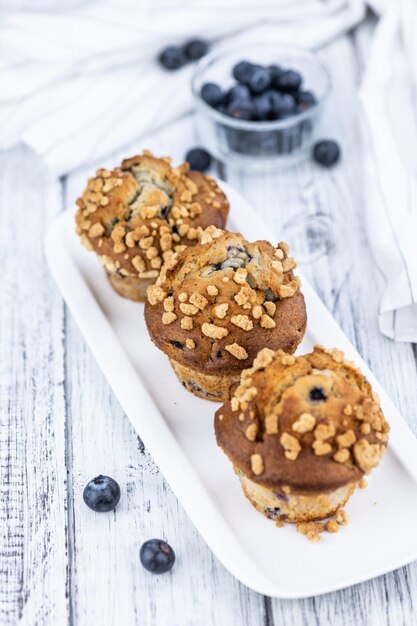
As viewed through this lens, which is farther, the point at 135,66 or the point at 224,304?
the point at 135,66

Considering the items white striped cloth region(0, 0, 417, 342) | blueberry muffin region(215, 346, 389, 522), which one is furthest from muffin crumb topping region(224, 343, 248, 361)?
Answer: white striped cloth region(0, 0, 417, 342)

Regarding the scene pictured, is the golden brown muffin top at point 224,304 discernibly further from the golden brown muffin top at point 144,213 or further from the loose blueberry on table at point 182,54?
Answer: the loose blueberry on table at point 182,54

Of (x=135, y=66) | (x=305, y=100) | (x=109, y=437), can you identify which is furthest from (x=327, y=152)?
(x=109, y=437)

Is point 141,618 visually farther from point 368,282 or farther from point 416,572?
point 368,282

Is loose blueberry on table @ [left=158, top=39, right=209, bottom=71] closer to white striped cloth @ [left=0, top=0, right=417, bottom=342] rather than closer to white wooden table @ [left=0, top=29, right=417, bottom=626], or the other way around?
white striped cloth @ [left=0, top=0, right=417, bottom=342]

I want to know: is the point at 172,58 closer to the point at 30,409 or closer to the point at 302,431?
the point at 30,409

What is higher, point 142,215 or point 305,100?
point 142,215

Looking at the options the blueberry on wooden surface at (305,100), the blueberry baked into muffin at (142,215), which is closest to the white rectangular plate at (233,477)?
the blueberry baked into muffin at (142,215)
